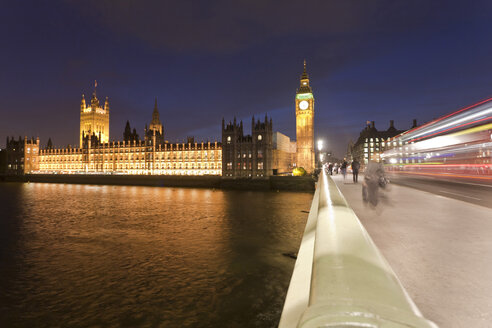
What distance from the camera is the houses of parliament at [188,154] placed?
91.9 meters

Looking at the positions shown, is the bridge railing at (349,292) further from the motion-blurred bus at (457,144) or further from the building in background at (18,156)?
the building in background at (18,156)

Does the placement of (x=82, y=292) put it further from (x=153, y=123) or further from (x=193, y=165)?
(x=153, y=123)

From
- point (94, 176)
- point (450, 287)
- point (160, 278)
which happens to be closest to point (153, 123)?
point (94, 176)

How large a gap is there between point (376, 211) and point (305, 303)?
8.08 m

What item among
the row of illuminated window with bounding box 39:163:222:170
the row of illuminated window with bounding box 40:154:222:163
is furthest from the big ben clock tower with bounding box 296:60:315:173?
the row of illuminated window with bounding box 39:163:222:170

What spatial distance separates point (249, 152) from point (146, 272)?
3060 inches

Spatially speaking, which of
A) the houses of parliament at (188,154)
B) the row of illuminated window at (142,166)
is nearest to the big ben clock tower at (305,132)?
the houses of parliament at (188,154)

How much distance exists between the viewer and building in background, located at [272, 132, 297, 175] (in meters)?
97.1

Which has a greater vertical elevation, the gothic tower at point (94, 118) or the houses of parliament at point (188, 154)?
the gothic tower at point (94, 118)

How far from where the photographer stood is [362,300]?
1.14 meters

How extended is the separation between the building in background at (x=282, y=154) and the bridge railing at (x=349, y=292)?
282ft

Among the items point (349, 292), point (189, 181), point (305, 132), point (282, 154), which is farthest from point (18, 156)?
point (349, 292)

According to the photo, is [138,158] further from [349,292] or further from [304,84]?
[349,292]

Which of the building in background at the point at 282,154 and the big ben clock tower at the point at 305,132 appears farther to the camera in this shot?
the big ben clock tower at the point at 305,132
